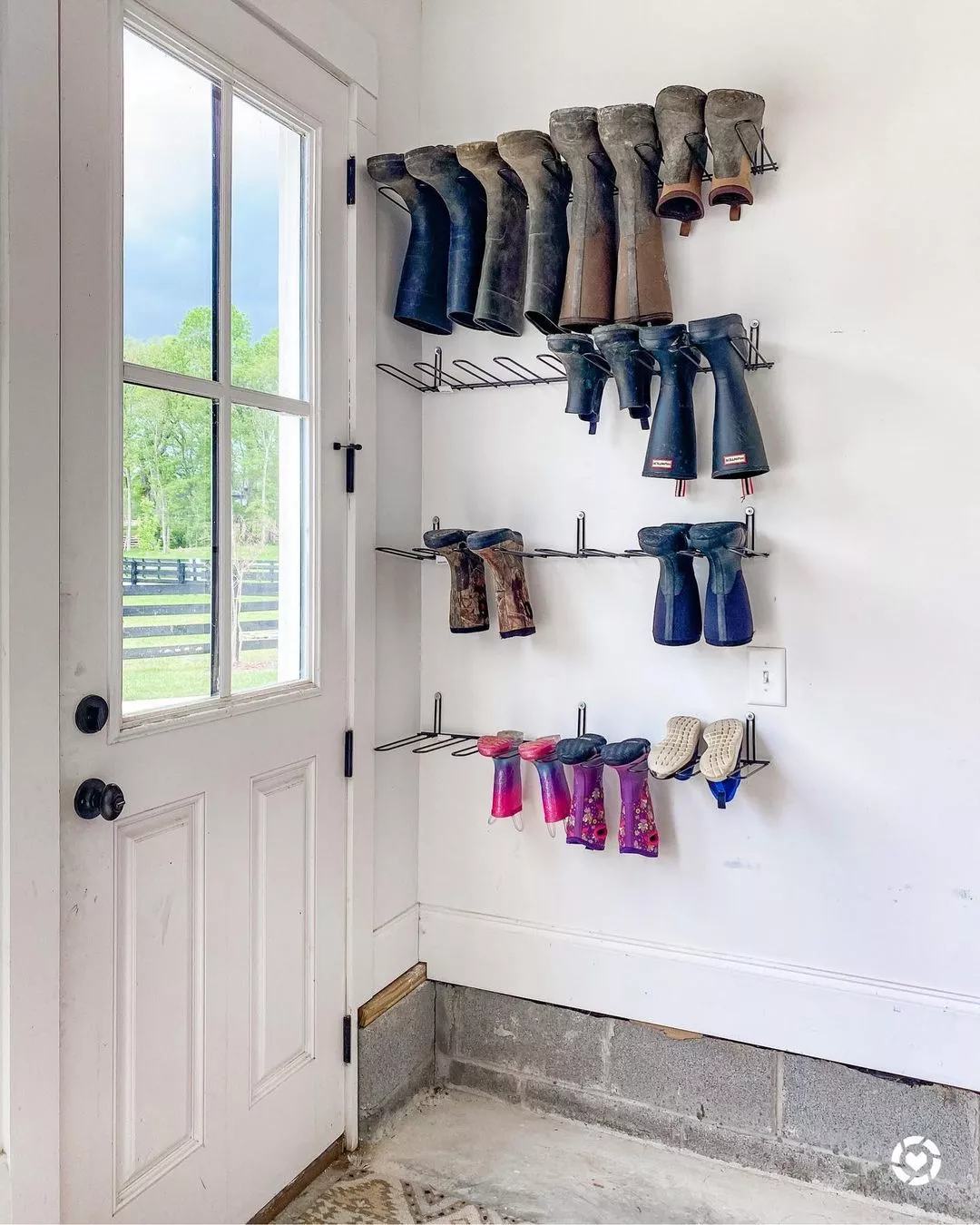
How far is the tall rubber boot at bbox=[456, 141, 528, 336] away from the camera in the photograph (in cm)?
169

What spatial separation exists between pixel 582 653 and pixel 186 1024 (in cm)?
100

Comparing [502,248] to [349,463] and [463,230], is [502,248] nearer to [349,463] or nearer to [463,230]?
[463,230]

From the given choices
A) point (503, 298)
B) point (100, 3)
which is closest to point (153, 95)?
point (100, 3)

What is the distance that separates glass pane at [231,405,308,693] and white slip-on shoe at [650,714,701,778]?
688 mm

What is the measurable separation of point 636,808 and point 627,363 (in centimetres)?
85

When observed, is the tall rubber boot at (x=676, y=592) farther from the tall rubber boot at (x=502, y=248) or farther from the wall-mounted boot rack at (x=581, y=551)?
the tall rubber boot at (x=502, y=248)

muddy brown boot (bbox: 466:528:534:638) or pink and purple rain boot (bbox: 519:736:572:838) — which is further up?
muddy brown boot (bbox: 466:528:534:638)

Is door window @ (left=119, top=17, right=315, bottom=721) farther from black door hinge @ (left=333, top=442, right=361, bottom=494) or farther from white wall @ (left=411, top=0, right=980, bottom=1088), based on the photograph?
white wall @ (left=411, top=0, right=980, bottom=1088)

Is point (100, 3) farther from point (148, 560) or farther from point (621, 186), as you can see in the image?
point (621, 186)

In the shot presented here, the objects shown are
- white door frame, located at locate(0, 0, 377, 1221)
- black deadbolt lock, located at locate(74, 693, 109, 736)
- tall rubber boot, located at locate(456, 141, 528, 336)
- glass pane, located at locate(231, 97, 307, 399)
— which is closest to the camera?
white door frame, located at locate(0, 0, 377, 1221)

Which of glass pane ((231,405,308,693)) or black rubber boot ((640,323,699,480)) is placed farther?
black rubber boot ((640,323,699,480))

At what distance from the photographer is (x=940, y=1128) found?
156 centimetres

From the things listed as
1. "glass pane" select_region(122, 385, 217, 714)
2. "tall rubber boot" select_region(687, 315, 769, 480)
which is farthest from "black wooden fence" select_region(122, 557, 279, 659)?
"tall rubber boot" select_region(687, 315, 769, 480)

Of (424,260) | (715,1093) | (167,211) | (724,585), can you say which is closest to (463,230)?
(424,260)
